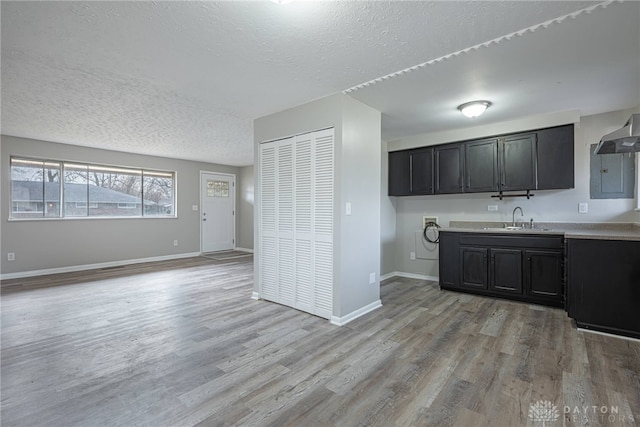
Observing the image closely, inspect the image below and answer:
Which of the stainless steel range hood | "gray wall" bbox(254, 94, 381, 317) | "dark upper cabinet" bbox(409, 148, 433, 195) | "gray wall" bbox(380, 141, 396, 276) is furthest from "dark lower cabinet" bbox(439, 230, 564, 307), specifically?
"gray wall" bbox(254, 94, 381, 317)

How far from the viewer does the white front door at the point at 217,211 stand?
7.59 metres

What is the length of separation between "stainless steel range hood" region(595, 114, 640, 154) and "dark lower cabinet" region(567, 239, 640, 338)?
83 cm

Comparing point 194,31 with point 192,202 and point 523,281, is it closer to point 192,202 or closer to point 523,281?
point 523,281

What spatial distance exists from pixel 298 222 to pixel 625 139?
2.94 m

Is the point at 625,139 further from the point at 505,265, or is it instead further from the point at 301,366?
the point at 301,366

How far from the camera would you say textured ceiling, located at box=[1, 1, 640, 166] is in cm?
180

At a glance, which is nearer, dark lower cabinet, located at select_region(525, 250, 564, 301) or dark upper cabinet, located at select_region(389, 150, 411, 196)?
dark lower cabinet, located at select_region(525, 250, 564, 301)

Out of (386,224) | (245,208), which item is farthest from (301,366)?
(245,208)

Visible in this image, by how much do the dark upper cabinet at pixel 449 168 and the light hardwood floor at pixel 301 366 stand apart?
1.71m

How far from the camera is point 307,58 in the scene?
7.65 ft

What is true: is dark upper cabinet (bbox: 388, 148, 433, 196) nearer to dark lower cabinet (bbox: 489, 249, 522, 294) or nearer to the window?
dark lower cabinet (bbox: 489, 249, 522, 294)

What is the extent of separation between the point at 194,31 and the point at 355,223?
2205mm

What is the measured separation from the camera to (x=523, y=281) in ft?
12.0

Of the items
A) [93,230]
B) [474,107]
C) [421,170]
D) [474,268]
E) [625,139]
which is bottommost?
[474,268]
